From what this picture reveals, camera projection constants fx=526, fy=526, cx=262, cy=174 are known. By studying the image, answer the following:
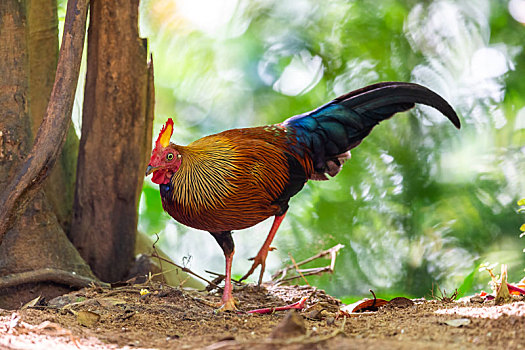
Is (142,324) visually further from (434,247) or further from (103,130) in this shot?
(434,247)

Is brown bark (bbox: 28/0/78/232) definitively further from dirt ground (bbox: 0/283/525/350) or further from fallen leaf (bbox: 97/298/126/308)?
fallen leaf (bbox: 97/298/126/308)

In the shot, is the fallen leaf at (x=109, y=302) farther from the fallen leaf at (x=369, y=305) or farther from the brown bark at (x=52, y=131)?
the fallen leaf at (x=369, y=305)

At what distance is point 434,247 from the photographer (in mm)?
5789

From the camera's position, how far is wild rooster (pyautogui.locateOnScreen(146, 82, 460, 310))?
9.07ft

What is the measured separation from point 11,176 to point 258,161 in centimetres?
135

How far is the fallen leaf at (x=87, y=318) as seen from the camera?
7.26 ft

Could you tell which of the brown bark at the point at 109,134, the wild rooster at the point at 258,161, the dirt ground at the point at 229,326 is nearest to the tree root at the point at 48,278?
the dirt ground at the point at 229,326

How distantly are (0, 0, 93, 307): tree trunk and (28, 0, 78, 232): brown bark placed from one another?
0.36 metres

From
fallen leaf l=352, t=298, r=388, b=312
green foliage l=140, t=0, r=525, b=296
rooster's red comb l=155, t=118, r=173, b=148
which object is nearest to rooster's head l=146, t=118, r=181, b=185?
rooster's red comb l=155, t=118, r=173, b=148

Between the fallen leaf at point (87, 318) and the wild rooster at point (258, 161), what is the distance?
0.71 metres

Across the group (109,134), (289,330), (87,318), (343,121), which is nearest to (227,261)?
(87,318)

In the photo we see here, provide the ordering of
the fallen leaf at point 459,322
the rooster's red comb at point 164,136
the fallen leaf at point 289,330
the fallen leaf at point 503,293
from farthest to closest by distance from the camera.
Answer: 1. the rooster's red comb at point 164,136
2. the fallen leaf at point 503,293
3. the fallen leaf at point 459,322
4. the fallen leaf at point 289,330

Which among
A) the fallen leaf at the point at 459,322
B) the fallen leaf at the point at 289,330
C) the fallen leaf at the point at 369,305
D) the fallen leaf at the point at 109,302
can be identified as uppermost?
the fallen leaf at the point at 289,330

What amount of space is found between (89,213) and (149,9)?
361 cm
